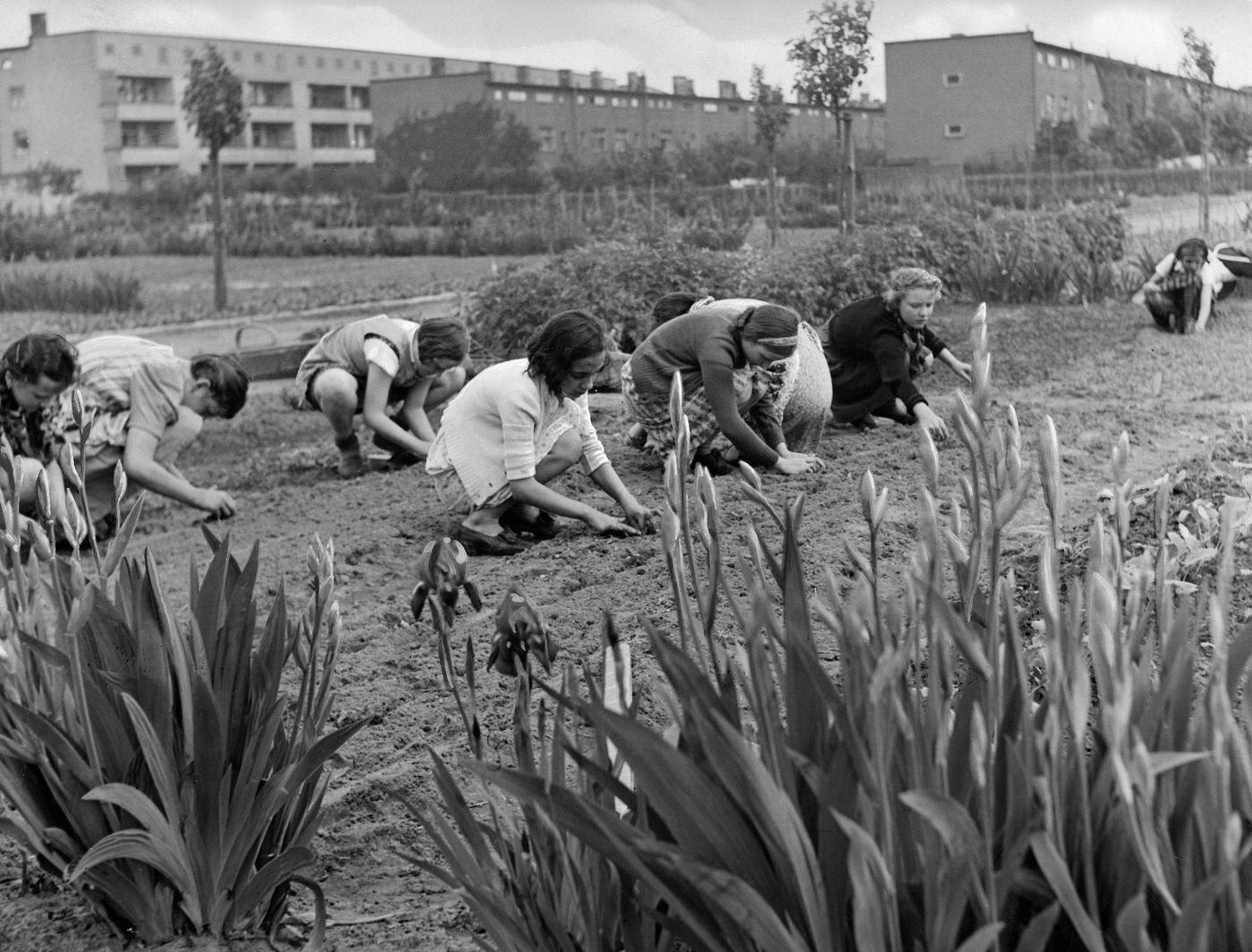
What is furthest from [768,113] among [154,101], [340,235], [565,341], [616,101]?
[565,341]

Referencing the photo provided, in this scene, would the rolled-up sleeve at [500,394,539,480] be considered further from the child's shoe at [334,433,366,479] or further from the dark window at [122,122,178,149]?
the dark window at [122,122,178,149]

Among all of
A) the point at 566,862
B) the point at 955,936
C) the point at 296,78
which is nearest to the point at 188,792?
the point at 566,862

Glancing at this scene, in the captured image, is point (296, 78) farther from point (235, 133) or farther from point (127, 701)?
point (127, 701)

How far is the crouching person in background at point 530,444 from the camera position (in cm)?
434

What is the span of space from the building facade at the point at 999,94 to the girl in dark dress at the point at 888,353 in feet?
16.0

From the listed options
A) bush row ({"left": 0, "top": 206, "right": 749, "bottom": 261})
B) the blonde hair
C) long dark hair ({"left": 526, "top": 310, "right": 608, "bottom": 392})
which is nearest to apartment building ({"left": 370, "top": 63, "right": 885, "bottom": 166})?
bush row ({"left": 0, "top": 206, "right": 749, "bottom": 261})

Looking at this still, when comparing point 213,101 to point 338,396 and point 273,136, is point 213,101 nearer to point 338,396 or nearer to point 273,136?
point 273,136

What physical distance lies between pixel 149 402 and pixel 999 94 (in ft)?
25.4

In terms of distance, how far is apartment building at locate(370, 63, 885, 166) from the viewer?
10.6 meters

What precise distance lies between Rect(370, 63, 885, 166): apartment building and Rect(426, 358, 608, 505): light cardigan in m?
6.21

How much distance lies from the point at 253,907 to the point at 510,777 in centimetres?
84

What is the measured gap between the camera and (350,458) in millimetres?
6355

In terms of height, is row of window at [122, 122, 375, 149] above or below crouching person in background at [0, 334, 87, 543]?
above

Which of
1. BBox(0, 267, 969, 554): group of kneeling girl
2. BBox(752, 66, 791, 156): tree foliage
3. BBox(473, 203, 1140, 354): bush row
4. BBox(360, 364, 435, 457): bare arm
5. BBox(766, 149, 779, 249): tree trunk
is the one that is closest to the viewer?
BBox(0, 267, 969, 554): group of kneeling girl
